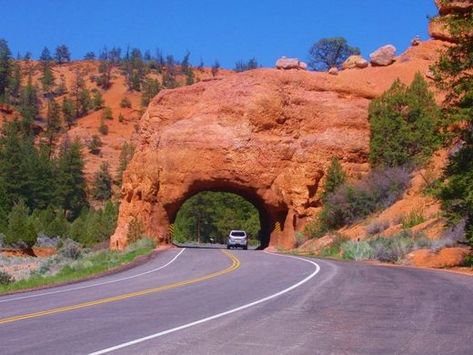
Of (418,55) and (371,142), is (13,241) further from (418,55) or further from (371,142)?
(418,55)

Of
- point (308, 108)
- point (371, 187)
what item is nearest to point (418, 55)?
point (308, 108)

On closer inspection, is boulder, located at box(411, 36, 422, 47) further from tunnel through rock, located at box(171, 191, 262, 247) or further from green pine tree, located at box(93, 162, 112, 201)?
green pine tree, located at box(93, 162, 112, 201)

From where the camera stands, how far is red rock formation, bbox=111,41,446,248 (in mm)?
48597

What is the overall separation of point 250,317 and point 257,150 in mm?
37714

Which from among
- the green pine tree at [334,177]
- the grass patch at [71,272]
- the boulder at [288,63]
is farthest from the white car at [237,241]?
the boulder at [288,63]

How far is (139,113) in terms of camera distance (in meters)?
127

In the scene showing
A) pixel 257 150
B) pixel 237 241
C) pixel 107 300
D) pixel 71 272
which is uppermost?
pixel 257 150

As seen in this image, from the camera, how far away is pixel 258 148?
48969mm

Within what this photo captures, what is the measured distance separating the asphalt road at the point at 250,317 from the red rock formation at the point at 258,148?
1171 inches

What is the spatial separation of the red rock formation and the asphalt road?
29.8 metres

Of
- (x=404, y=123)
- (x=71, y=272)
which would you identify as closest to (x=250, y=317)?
(x=71, y=272)

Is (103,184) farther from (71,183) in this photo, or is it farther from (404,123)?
(404,123)

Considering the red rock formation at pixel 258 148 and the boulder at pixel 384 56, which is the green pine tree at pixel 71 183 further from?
the boulder at pixel 384 56

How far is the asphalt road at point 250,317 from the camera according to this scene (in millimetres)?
9094
